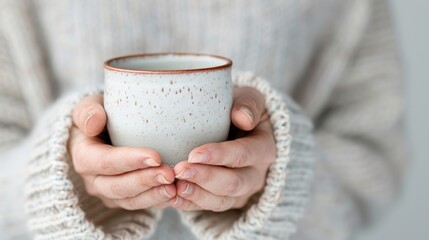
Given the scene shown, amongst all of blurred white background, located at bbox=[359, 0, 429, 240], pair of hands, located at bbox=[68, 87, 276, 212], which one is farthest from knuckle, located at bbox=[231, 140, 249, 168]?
blurred white background, located at bbox=[359, 0, 429, 240]

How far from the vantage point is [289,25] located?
2.91 ft

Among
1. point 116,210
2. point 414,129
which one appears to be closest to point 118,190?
point 116,210

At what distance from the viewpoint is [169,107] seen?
1.66 ft

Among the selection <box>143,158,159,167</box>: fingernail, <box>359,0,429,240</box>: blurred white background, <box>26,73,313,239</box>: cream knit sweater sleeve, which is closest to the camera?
<box>143,158,159,167</box>: fingernail

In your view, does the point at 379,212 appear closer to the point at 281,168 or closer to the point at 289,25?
the point at 289,25

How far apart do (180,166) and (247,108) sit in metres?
0.10

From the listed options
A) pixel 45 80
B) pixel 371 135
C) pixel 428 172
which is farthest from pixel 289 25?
pixel 428 172

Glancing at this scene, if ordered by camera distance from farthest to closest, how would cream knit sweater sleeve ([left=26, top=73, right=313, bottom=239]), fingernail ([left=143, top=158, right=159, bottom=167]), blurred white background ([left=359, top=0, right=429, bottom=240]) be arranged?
blurred white background ([left=359, top=0, right=429, bottom=240])
cream knit sweater sleeve ([left=26, top=73, right=313, bottom=239])
fingernail ([left=143, top=158, right=159, bottom=167])

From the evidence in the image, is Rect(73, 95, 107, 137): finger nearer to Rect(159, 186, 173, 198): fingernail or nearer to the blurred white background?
Rect(159, 186, 173, 198): fingernail

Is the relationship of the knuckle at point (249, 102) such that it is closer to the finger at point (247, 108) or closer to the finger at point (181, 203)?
the finger at point (247, 108)

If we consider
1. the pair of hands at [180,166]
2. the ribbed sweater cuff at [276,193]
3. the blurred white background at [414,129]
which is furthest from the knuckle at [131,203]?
the blurred white background at [414,129]

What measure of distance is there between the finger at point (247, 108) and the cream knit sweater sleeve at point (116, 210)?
0.03 metres

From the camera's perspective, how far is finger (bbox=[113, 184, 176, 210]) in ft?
1.70

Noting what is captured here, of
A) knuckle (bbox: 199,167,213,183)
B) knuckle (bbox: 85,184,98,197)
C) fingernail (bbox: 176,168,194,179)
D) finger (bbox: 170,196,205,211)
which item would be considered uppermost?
fingernail (bbox: 176,168,194,179)
